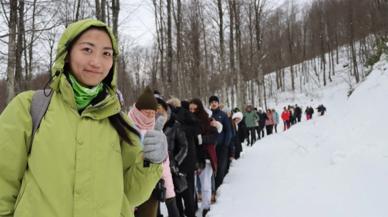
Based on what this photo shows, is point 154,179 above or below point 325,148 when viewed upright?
above

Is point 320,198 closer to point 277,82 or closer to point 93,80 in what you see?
point 93,80

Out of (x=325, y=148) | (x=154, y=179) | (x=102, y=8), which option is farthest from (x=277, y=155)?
(x=154, y=179)

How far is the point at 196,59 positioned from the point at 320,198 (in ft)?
56.0

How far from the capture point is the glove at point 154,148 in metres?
1.96

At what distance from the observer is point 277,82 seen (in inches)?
2063

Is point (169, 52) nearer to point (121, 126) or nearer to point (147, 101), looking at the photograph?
point (147, 101)

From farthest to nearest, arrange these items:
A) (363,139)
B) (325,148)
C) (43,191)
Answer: (325,148), (363,139), (43,191)

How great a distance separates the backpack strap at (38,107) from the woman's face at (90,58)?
7.3 inches

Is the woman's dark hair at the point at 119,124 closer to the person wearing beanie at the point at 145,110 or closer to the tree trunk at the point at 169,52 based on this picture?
the person wearing beanie at the point at 145,110

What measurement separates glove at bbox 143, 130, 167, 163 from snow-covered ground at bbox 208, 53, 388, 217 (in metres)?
4.35

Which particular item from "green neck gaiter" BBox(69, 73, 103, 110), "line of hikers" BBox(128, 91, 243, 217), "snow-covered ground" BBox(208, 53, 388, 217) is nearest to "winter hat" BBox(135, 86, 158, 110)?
"line of hikers" BBox(128, 91, 243, 217)

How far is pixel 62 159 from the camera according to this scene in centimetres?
166

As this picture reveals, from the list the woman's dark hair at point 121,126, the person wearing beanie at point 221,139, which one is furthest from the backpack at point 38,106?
the person wearing beanie at point 221,139

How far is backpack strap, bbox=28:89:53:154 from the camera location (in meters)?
1.70
